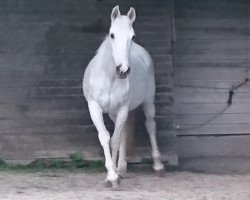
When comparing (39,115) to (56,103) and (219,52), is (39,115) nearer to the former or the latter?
(56,103)

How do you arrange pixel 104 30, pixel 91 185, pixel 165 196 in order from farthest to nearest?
pixel 104 30
pixel 91 185
pixel 165 196

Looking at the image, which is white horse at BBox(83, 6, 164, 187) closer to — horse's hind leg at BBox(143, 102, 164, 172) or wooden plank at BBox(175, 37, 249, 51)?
horse's hind leg at BBox(143, 102, 164, 172)

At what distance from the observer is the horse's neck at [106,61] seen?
436 inches

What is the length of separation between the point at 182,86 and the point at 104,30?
1297mm

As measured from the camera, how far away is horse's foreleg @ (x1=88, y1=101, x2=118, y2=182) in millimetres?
Answer: 10789

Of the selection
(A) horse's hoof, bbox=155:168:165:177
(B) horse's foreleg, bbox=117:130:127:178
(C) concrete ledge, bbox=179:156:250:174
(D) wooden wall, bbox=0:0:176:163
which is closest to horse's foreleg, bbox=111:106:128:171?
(B) horse's foreleg, bbox=117:130:127:178

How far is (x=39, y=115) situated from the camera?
40.7 feet

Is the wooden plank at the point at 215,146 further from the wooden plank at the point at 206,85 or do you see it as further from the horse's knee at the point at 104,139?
the horse's knee at the point at 104,139

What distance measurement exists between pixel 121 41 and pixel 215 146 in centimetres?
295

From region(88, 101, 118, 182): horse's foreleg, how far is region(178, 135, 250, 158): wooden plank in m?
2.14

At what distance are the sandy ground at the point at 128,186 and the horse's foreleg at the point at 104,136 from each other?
0.18 m

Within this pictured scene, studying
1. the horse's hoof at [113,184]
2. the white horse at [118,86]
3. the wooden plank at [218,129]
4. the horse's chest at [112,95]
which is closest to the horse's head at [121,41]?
the white horse at [118,86]

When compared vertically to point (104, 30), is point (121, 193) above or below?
below

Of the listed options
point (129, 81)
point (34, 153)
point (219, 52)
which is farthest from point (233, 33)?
point (34, 153)
